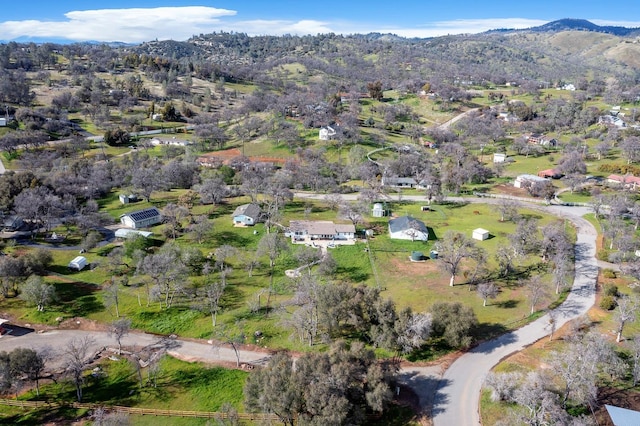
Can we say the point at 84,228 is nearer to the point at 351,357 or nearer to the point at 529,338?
the point at 351,357

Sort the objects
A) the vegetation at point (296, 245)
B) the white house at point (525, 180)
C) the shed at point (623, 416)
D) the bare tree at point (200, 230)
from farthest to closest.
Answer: the white house at point (525, 180)
the bare tree at point (200, 230)
the vegetation at point (296, 245)
the shed at point (623, 416)

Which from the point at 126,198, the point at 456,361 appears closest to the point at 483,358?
the point at 456,361

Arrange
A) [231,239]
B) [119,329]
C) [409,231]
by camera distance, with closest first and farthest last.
Answer: [119,329]
[409,231]
[231,239]

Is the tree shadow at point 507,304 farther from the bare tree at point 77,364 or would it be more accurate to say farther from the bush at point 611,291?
the bare tree at point 77,364

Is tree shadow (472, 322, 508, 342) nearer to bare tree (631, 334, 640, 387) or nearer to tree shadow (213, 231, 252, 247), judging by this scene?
bare tree (631, 334, 640, 387)

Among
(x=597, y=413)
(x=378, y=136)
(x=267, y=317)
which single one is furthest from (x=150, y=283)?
(x=378, y=136)

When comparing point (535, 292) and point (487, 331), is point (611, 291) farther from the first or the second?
point (487, 331)

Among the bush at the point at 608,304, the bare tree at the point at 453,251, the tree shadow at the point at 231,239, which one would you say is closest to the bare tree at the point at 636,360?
the bush at the point at 608,304

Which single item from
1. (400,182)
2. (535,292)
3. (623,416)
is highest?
(400,182)
